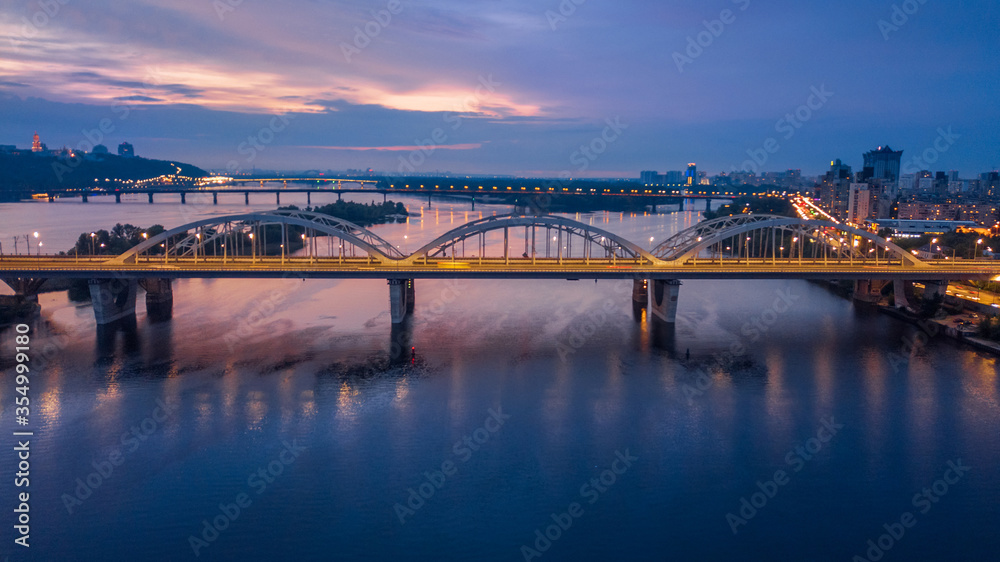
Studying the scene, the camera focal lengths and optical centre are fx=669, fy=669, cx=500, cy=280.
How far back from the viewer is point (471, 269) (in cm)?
2236

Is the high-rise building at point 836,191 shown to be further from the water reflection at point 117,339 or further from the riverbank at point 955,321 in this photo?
the water reflection at point 117,339

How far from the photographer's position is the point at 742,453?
1309cm

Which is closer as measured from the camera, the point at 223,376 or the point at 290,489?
the point at 290,489

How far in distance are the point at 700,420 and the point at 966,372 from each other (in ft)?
28.6

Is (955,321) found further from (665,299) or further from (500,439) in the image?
(500,439)

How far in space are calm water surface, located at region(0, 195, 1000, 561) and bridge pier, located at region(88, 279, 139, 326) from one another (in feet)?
3.20

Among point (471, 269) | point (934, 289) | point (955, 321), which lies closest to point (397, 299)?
point (471, 269)

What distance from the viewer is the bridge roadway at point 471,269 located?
21797 mm

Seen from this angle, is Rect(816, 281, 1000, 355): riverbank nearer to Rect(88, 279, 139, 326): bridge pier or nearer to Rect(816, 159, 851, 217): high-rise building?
Rect(88, 279, 139, 326): bridge pier

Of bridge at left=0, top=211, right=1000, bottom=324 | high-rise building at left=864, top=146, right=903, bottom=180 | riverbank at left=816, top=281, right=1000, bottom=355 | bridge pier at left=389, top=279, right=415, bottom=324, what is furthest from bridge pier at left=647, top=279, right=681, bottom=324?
high-rise building at left=864, top=146, right=903, bottom=180

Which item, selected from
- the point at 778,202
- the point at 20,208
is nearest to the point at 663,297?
the point at 778,202

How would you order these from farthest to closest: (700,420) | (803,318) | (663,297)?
1. (803,318)
2. (663,297)
3. (700,420)

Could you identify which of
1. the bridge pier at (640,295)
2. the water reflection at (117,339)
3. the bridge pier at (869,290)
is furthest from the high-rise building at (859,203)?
the water reflection at (117,339)

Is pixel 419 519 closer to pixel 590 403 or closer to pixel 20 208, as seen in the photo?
pixel 590 403
